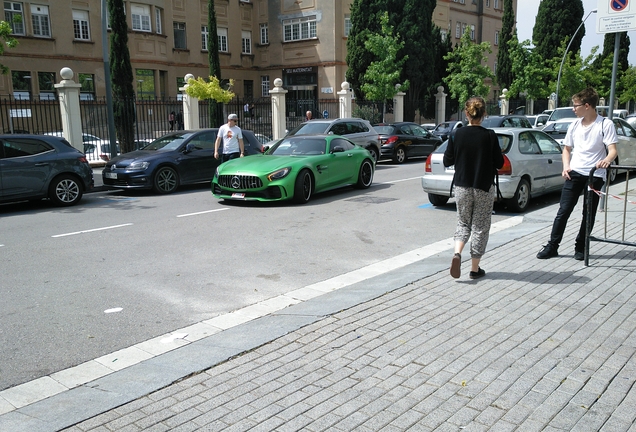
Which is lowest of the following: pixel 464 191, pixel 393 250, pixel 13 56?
pixel 393 250

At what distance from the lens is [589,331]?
4703mm

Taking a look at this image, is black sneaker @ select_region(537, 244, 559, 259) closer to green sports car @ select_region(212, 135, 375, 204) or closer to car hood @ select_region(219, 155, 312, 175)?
green sports car @ select_region(212, 135, 375, 204)

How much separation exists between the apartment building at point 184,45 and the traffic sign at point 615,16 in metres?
29.2


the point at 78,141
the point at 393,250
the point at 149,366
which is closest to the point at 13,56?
the point at 78,141

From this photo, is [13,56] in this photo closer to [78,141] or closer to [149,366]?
[78,141]

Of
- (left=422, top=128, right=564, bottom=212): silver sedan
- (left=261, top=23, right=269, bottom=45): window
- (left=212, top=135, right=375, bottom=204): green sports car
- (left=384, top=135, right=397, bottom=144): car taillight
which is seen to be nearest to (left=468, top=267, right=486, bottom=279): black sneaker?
(left=422, top=128, right=564, bottom=212): silver sedan

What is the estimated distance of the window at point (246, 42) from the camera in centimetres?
4406

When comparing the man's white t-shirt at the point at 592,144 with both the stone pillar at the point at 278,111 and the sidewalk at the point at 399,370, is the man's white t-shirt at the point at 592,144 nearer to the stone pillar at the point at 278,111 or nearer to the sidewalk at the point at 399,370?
the sidewalk at the point at 399,370

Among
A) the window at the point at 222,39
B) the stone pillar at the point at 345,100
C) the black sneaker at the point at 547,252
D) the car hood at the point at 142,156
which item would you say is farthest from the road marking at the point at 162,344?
the window at the point at 222,39

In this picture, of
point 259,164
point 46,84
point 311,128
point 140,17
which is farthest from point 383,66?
point 259,164

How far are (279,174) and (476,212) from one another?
6.14 m

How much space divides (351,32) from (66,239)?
3234 cm

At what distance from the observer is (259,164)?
1206 centimetres

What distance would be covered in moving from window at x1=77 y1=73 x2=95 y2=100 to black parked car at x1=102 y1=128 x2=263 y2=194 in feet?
70.8
